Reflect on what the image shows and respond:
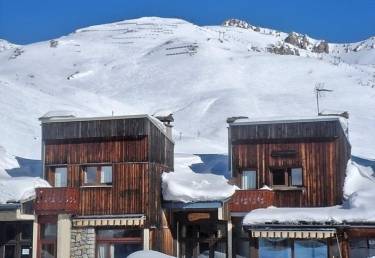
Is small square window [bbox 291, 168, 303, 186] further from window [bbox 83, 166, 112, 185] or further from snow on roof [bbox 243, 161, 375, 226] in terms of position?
window [bbox 83, 166, 112, 185]

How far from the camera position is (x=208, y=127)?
180 ft

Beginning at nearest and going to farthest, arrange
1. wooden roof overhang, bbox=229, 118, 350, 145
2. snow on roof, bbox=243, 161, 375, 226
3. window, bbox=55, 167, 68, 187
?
snow on roof, bbox=243, 161, 375, 226, wooden roof overhang, bbox=229, 118, 350, 145, window, bbox=55, 167, 68, 187

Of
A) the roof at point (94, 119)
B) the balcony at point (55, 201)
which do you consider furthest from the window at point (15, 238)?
the roof at point (94, 119)

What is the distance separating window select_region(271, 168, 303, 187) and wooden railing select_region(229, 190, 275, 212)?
0.81 m

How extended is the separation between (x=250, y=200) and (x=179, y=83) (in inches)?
1895

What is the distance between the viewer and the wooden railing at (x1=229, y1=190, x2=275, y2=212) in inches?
1078

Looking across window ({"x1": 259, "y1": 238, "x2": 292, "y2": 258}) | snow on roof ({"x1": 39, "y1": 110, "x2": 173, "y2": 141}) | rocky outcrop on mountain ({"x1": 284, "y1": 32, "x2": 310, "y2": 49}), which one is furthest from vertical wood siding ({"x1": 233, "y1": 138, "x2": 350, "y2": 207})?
rocky outcrop on mountain ({"x1": 284, "y1": 32, "x2": 310, "y2": 49})

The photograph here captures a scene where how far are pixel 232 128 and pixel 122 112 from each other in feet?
104

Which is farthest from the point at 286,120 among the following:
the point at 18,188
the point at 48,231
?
the point at 18,188

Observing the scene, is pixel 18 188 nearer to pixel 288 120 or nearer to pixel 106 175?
pixel 106 175

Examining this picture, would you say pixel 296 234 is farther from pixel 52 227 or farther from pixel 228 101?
pixel 228 101

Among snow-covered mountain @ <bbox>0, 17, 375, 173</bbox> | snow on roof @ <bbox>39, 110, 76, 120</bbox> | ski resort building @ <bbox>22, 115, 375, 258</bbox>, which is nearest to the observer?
ski resort building @ <bbox>22, 115, 375, 258</bbox>

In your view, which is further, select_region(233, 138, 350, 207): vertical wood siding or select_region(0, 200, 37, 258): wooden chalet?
select_region(233, 138, 350, 207): vertical wood siding

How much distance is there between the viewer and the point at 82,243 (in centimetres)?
2684
